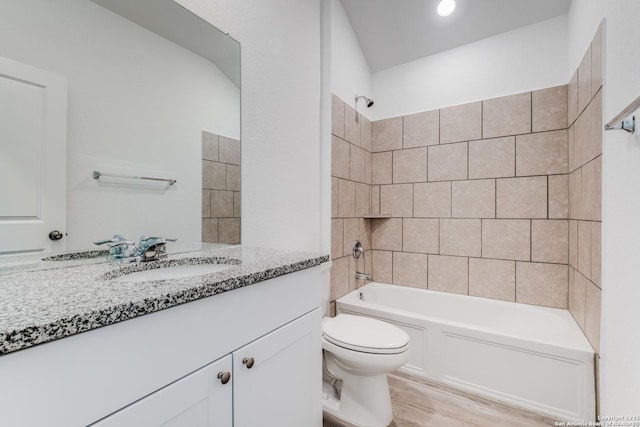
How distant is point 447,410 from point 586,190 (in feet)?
4.88

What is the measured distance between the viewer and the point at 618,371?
1.21 m

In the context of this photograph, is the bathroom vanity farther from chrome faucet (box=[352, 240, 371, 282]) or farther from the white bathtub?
chrome faucet (box=[352, 240, 371, 282])

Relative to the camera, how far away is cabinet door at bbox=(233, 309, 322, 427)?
81 cm

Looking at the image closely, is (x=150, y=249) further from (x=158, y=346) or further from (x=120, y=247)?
(x=158, y=346)

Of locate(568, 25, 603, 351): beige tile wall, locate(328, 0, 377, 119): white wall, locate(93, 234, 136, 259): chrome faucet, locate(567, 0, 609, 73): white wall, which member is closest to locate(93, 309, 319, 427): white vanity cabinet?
locate(93, 234, 136, 259): chrome faucet

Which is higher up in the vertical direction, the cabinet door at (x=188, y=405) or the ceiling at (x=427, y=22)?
the ceiling at (x=427, y=22)

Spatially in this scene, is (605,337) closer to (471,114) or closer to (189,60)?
(471,114)

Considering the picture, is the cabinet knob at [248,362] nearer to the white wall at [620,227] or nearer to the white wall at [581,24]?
the white wall at [620,227]

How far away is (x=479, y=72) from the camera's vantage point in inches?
91.7

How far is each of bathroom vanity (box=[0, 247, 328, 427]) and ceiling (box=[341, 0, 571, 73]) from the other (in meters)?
2.19

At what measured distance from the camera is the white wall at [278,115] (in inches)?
58.9

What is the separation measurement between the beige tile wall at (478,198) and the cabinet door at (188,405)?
2140mm

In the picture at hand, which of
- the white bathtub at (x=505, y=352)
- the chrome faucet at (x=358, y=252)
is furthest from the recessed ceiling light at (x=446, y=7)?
the white bathtub at (x=505, y=352)

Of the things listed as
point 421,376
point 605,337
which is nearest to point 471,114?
point 605,337
